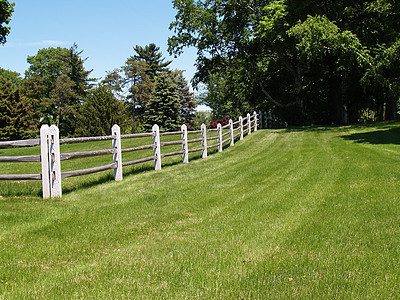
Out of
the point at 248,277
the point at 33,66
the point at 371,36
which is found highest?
the point at 33,66

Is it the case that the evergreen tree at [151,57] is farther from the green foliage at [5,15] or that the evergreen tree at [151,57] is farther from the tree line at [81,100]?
the green foliage at [5,15]

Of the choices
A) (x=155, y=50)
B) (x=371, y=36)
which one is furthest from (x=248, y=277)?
(x=155, y=50)

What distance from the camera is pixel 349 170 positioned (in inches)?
383

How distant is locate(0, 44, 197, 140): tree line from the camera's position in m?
42.4

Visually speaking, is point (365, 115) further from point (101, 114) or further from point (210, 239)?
point (210, 239)

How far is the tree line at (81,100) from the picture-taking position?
42.4 metres

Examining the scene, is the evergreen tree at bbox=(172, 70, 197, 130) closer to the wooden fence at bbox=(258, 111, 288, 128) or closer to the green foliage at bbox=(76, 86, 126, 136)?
the green foliage at bbox=(76, 86, 126, 136)

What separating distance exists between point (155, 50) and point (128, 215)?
71524 mm

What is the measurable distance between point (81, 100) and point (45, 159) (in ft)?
189

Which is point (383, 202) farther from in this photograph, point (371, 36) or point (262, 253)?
point (371, 36)

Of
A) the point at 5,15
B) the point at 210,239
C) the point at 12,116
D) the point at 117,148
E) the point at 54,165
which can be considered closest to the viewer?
the point at 210,239

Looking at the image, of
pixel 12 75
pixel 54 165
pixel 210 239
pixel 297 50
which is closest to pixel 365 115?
pixel 297 50

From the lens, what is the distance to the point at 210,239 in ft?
15.6

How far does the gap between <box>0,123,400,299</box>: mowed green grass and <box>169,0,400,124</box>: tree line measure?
15384mm
